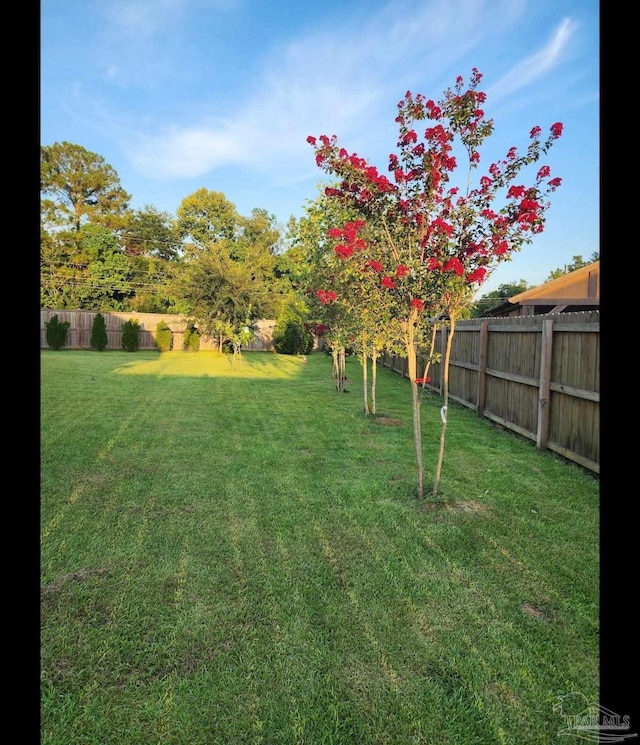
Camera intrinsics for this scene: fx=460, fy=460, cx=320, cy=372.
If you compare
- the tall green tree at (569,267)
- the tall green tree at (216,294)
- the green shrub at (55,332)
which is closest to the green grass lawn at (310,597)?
the tall green tree at (216,294)

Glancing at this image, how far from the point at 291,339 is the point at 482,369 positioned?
670 inches

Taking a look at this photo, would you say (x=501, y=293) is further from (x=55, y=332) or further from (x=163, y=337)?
(x=55, y=332)

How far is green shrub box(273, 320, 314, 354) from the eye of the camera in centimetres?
2323

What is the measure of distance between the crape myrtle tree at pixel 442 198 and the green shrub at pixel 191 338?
21101 millimetres

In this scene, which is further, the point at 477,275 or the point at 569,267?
the point at 569,267

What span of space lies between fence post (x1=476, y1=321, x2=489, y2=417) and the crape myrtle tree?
3.73 metres

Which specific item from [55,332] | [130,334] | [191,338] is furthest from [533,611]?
[191,338]

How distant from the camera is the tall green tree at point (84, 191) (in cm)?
2906

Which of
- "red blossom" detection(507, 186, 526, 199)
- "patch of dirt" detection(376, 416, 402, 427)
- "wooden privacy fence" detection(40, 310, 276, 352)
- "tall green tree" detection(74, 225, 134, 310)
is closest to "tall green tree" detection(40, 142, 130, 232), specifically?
"tall green tree" detection(74, 225, 134, 310)

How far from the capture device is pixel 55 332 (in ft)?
67.1

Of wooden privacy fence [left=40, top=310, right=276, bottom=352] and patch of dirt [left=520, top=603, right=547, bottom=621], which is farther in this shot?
wooden privacy fence [left=40, top=310, right=276, bottom=352]

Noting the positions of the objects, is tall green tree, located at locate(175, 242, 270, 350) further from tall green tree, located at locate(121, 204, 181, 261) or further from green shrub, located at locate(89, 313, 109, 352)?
tall green tree, located at locate(121, 204, 181, 261)

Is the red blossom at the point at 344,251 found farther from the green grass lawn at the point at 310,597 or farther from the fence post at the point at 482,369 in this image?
the fence post at the point at 482,369
